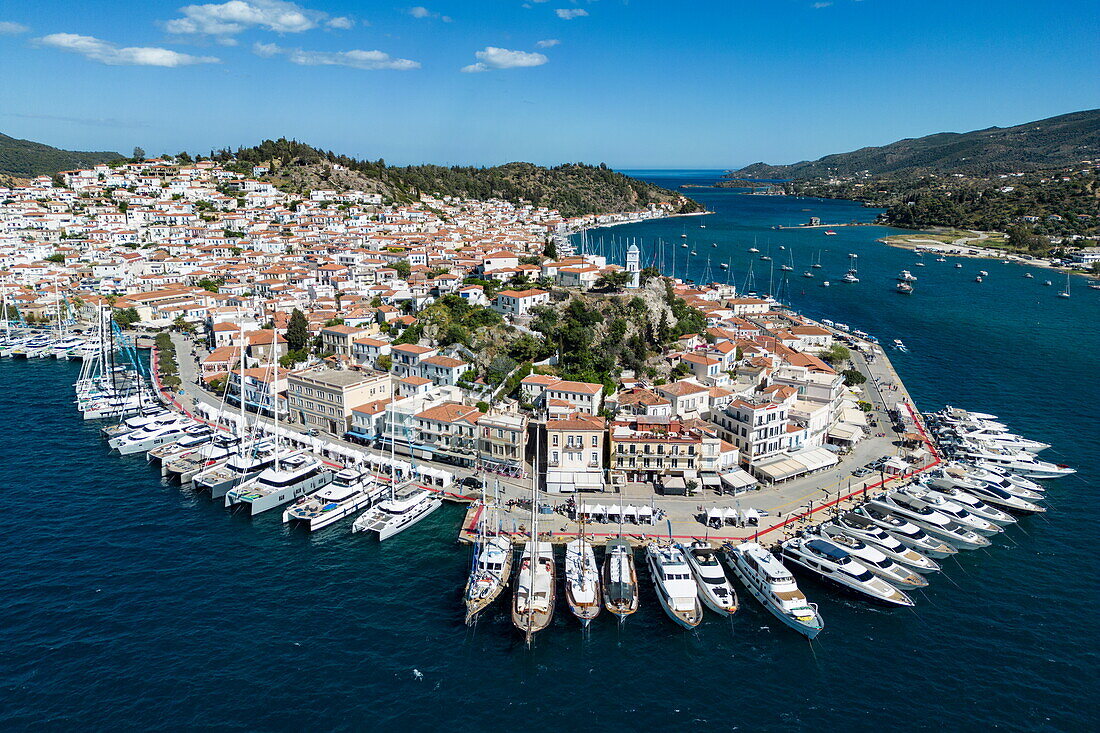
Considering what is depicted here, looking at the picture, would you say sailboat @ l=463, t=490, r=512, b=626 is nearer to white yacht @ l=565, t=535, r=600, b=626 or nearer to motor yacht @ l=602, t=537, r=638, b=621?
white yacht @ l=565, t=535, r=600, b=626

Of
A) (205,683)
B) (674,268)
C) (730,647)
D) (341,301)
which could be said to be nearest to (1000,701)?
(730,647)

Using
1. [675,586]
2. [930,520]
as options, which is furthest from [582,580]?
[930,520]

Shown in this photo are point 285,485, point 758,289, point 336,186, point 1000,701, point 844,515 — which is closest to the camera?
point 1000,701

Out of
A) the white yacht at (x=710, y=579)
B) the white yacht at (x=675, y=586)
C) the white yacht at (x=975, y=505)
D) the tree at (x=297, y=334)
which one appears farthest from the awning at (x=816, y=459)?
the tree at (x=297, y=334)

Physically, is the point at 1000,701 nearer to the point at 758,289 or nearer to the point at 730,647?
the point at 730,647

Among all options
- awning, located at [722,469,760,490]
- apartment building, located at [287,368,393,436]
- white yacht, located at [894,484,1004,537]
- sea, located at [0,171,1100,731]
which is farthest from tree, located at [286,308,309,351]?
white yacht, located at [894,484,1004,537]

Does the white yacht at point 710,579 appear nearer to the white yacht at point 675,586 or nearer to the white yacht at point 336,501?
the white yacht at point 675,586

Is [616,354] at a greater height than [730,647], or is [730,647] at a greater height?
[616,354]
